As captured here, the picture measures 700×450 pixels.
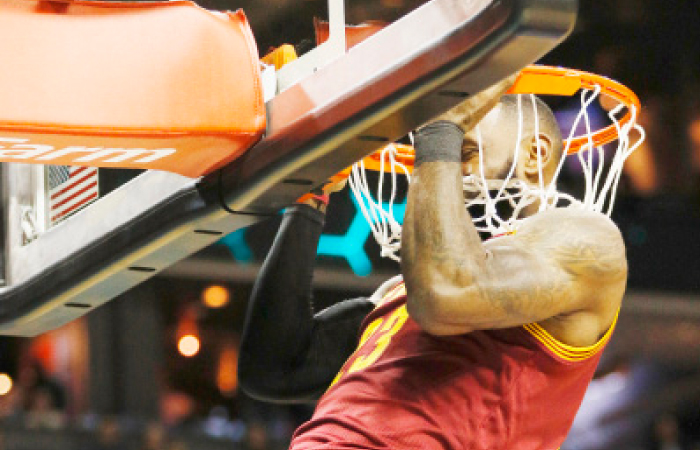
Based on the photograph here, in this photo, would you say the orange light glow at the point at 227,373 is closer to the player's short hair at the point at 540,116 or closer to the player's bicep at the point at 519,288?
the player's short hair at the point at 540,116

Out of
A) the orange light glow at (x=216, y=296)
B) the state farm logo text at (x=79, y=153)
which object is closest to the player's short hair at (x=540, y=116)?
the state farm logo text at (x=79, y=153)

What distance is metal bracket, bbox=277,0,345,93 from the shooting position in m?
2.14

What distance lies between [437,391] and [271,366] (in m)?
0.61

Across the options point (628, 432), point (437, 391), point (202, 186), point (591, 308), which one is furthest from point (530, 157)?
point (628, 432)

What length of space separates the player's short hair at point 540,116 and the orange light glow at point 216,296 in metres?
3.60

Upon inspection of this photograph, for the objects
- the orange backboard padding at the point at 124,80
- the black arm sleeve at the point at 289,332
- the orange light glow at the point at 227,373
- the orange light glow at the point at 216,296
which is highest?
the orange backboard padding at the point at 124,80

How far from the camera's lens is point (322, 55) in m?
2.16

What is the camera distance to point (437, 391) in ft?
7.74

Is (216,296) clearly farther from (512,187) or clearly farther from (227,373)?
(512,187)

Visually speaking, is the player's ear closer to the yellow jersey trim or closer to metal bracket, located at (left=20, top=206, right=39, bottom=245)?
the yellow jersey trim

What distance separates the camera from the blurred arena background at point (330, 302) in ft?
18.2

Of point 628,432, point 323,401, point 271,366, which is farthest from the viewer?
point 628,432

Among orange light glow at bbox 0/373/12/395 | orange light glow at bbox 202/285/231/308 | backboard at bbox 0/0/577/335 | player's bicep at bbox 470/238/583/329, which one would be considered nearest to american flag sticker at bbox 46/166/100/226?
backboard at bbox 0/0/577/335

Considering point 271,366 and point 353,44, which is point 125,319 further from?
point 353,44
